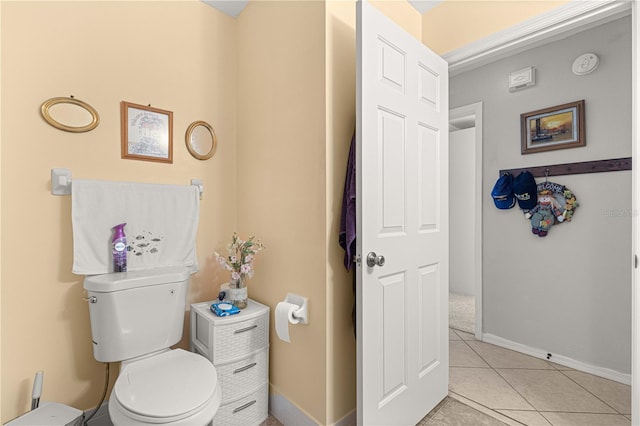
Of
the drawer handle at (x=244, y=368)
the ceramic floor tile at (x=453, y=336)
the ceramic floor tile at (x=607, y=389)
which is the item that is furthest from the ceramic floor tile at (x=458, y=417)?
the ceramic floor tile at (x=453, y=336)

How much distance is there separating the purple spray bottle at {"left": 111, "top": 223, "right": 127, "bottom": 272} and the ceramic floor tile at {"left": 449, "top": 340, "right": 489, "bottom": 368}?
2.27m

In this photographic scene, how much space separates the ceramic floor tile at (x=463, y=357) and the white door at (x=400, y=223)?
590 mm

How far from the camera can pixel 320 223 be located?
153cm

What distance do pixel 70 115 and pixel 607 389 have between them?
11.4ft

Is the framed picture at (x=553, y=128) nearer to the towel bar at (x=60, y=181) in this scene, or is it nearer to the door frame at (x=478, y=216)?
the door frame at (x=478, y=216)

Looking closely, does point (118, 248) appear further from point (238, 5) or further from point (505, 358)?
point (505, 358)

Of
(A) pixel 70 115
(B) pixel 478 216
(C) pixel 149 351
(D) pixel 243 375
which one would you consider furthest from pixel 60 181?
(B) pixel 478 216

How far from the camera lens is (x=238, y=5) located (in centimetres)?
203

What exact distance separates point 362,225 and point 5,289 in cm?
162

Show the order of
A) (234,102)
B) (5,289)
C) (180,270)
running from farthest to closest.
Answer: (234,102), (180,270), (5,289)

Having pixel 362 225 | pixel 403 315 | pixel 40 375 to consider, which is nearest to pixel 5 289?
pixel 40 375

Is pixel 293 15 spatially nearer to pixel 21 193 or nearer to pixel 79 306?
pixel 21 193

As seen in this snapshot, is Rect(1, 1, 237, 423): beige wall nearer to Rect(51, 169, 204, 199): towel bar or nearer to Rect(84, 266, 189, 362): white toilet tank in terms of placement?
Rect(51, 169, 204, 199): towel bar

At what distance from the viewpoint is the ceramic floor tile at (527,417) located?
172 cm
